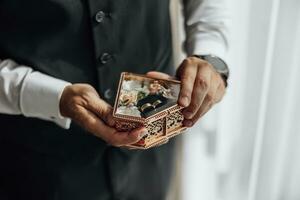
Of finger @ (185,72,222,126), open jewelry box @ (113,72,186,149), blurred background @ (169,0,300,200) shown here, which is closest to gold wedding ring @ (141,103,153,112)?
open jewelry box @ (113,72,186,149)

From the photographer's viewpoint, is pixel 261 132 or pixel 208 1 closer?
pixel 208 1

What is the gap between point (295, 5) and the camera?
43.3 inches

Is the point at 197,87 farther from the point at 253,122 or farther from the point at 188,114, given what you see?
the point at 253,122

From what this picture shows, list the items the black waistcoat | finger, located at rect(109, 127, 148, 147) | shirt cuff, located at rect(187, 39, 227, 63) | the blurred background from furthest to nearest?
the blurred background → shirt cuff, located at rect(187, 39, 227, 63) → the black waistcoat → finger, located at rect(109, 127, 148, 147)

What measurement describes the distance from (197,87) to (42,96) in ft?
0.85

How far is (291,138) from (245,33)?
31 cm

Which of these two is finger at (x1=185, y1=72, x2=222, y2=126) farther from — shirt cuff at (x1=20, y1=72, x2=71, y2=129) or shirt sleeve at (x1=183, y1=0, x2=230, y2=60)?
shirt cuff at (x1=20, y1=72, x2=71, y2=129)

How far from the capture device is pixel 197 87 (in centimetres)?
82

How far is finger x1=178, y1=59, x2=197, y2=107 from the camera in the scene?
2.52 ft

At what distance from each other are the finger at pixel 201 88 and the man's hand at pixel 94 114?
11 centimetres

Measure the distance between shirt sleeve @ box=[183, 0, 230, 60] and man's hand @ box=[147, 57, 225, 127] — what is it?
0.10m

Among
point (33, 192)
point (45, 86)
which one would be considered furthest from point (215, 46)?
point (33, 192)

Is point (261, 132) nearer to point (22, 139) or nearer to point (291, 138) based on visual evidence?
point (291, 138)

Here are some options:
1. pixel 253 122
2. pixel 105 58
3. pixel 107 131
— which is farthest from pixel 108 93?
pixel 253 122
